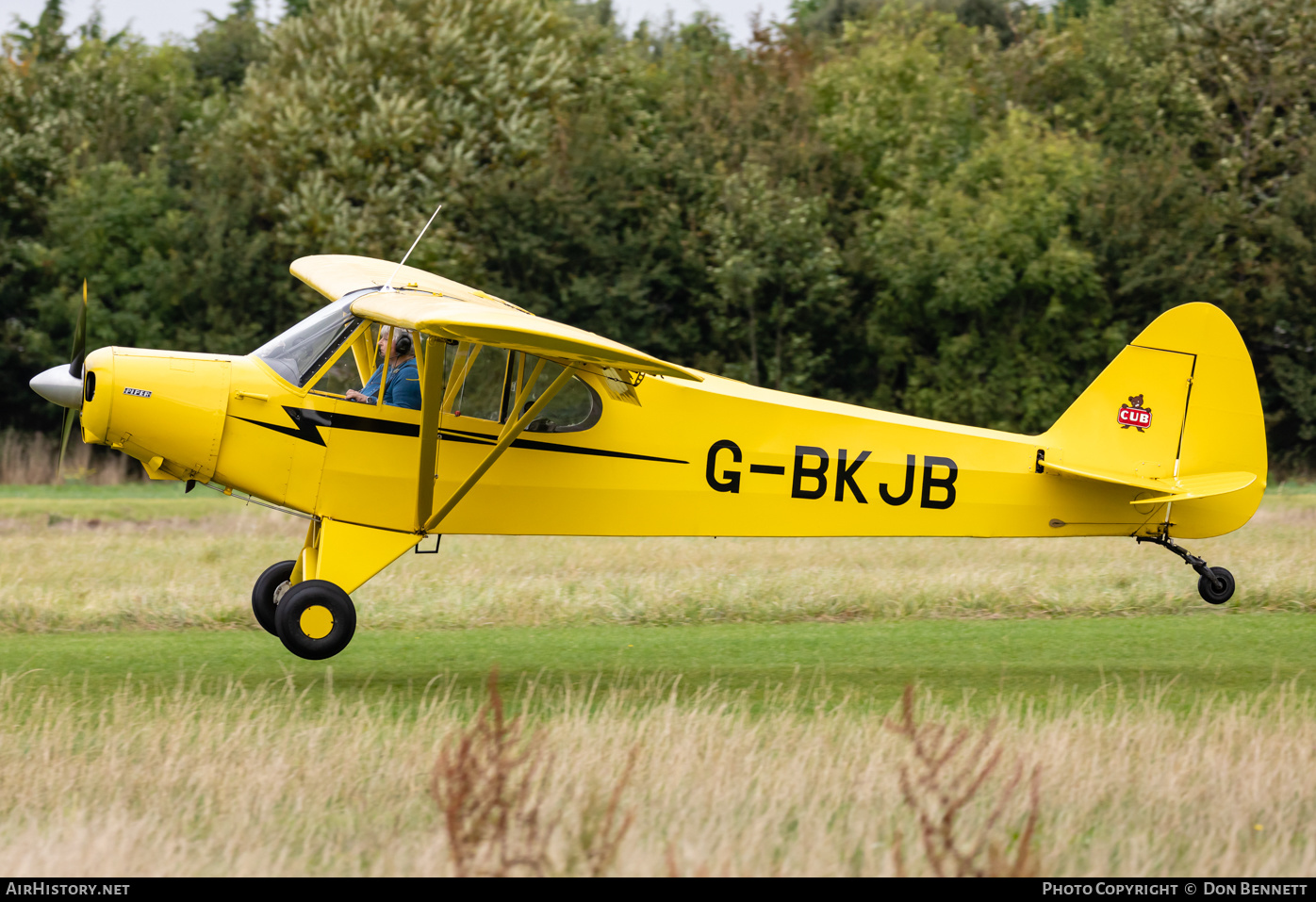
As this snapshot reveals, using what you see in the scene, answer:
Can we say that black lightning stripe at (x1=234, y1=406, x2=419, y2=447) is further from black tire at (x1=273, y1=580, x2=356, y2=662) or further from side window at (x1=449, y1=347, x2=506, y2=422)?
black tire at (x1=273, y1=580, x2=356, y2=662)

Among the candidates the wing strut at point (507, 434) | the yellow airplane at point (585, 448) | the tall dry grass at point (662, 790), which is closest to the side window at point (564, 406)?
the yellow airplane at point (585, 448)

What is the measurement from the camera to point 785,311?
3322 cm

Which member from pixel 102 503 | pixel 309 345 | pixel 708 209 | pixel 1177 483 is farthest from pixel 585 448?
pixel 708 209

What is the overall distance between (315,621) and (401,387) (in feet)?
5.34

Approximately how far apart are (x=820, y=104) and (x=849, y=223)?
18.6 feet

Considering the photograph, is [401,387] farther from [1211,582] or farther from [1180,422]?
[1211,582]

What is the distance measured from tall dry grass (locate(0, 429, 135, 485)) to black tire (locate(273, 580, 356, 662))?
18.2 meters

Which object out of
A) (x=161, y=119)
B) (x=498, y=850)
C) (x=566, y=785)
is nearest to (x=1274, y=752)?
(x=566, y=785)

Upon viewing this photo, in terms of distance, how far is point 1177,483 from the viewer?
963cm

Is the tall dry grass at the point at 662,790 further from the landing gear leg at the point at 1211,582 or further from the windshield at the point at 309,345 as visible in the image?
the windshield at the point at 309,345

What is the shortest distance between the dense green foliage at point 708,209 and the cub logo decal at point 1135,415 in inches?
893

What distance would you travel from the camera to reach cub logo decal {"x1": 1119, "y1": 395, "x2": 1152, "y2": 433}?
9781mm

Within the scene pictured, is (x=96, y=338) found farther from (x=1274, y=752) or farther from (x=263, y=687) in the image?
(x=1274, y=752)

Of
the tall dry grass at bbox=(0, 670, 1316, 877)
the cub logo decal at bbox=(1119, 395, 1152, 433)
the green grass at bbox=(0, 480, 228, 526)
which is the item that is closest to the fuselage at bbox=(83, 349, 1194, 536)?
the cub logo decal at bbox=(1119, 395, 1152, 433)
